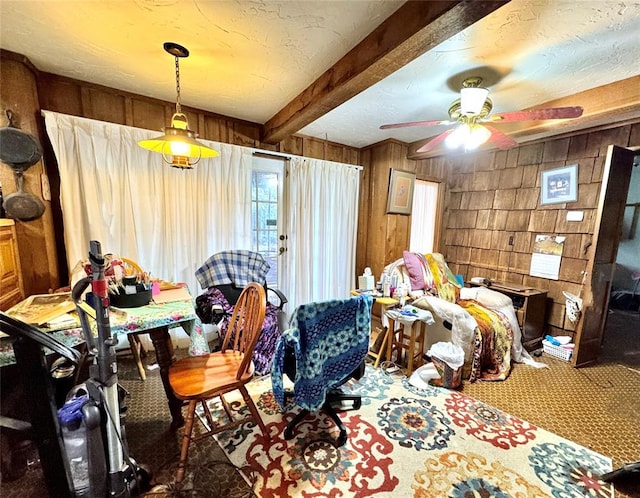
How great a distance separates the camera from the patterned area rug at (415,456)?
1348mm

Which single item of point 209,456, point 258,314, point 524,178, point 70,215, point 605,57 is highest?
point 605,57

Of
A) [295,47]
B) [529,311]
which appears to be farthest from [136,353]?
[529,311]

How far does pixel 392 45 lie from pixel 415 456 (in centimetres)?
223

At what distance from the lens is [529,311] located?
2.80m

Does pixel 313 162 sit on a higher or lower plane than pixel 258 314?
higher

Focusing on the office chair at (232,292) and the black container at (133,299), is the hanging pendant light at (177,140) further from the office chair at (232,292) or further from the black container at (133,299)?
the office chair at (232,292)

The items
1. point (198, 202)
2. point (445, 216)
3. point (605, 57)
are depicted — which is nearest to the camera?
point (605, 57)

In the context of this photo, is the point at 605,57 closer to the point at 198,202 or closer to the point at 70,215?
the point at 198,202

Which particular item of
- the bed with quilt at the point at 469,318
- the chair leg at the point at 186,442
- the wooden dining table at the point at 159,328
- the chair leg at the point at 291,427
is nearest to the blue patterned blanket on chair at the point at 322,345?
the chair leg at the point at 291,427

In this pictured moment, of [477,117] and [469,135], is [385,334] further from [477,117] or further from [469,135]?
[477,117]

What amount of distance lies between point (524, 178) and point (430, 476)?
326cm

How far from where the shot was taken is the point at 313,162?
3252 mm

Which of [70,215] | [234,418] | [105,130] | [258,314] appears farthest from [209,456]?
[105,130]

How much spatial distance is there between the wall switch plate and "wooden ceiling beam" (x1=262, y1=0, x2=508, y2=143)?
8.66 ft
